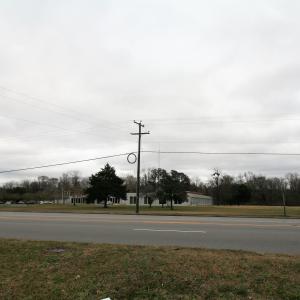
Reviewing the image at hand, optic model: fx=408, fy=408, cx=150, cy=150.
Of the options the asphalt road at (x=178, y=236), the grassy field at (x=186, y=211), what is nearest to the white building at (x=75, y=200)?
the grassy field at (x=186, y=211)

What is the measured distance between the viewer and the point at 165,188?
7231 centimetres

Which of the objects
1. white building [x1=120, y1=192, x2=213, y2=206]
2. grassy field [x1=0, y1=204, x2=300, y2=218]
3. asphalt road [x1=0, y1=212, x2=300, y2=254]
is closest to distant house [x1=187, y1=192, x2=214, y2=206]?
white building [x1=120, y1=192, x2=213, y2=206]

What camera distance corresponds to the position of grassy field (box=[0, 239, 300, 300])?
6.47 metres

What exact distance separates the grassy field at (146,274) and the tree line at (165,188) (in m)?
58.7

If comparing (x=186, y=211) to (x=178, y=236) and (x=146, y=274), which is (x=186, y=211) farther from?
(x=146, y=274)

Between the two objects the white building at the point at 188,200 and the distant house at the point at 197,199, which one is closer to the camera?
the white building at the point at 188,200

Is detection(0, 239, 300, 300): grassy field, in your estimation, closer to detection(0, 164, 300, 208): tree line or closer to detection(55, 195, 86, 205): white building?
detection(0, 164, 300, 208): tree line

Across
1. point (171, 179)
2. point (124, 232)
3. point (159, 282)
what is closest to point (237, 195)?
point (171, 179)

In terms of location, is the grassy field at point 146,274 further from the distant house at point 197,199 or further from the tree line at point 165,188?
the distant house at point 197,199

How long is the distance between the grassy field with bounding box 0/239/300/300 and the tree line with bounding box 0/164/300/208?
58.7 metres

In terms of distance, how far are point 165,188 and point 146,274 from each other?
65.3 meters

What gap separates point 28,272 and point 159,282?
8.73 ft

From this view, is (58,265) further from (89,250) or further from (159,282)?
(159,282)

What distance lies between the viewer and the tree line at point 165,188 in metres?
72.9
